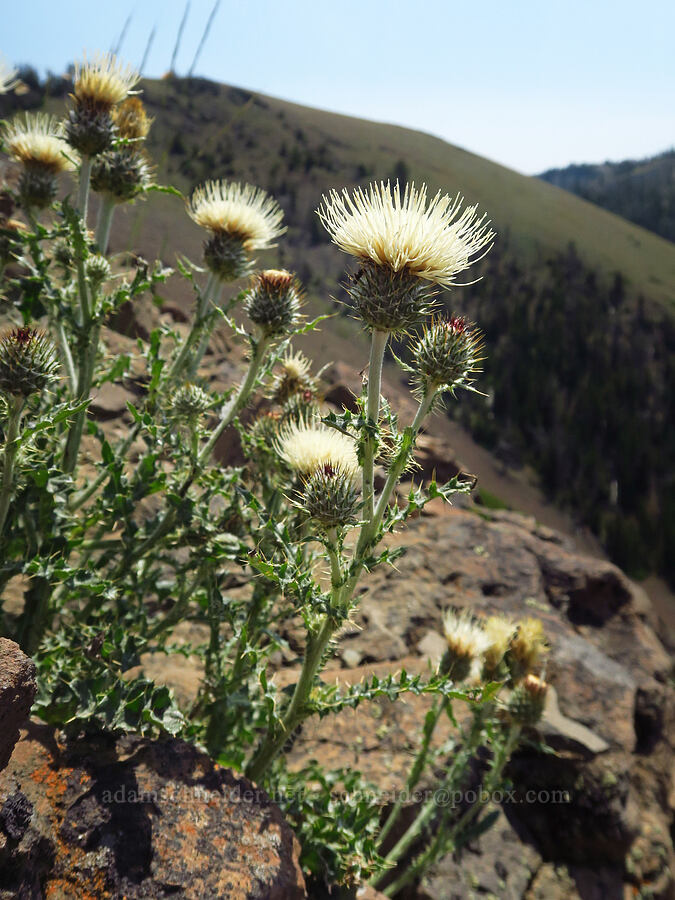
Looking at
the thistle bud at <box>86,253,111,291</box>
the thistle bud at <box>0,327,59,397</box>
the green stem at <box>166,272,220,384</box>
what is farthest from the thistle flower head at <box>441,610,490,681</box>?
the thistle bud at <box>86,253,111,291</box>

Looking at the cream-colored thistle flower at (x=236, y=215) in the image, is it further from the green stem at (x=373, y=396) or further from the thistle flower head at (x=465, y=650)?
the thistle flower head at (x=465, y=650)

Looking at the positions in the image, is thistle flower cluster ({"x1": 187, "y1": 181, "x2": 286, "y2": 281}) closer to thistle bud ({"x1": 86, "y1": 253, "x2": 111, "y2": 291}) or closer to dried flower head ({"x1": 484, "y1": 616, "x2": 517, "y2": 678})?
thistle bud ({"x1": 86, "y1": 253, "x2": 111, "y2": 291})

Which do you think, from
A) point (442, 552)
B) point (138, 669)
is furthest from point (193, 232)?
point (138, 669)

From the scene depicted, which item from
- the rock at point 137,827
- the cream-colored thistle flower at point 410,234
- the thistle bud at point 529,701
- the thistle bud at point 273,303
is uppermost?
the cream-colored thistle flower at point 410,234

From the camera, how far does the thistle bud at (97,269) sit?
3326mm

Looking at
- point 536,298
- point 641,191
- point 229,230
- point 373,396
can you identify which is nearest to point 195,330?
point 229,230

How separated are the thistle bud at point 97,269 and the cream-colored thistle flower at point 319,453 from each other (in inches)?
56.2

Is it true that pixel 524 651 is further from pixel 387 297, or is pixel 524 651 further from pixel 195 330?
pixel 195 330

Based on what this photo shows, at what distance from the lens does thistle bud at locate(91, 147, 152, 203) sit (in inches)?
140

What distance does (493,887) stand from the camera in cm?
407

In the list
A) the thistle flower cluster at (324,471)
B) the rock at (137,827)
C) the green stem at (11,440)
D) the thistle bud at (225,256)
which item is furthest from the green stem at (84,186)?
the rock at (137,827)

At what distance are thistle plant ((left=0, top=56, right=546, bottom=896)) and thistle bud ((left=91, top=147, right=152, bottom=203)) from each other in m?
0.01

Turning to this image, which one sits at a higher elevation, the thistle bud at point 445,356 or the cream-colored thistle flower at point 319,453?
the thistle bud at point 445,356

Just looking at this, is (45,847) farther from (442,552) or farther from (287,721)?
(442,552)
